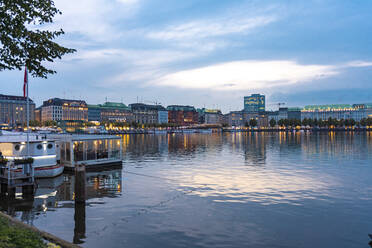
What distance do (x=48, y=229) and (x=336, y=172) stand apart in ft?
118

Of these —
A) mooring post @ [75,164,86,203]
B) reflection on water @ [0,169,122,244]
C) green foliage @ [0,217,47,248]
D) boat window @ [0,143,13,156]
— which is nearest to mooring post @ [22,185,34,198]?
reflection on water @ [0,169,122,244]

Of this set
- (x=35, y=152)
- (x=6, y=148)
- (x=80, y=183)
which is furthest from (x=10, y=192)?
(x=6, y=148)

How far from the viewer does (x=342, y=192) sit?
31.8m

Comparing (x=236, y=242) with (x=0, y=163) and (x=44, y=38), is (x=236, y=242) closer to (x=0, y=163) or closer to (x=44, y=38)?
(x=44, y=38)

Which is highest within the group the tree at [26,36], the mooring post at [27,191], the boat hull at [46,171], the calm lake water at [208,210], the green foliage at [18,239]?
the tree at [26,36]

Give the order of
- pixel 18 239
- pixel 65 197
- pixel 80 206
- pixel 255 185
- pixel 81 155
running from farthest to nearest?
pixel 81 155 → pixel 255 185 → pixel 65 197 → pixel 80 206 → pixel 18 239

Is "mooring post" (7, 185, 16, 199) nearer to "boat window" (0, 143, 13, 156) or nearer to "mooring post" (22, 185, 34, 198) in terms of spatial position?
"mooring post" (22, 185, 34, 198)

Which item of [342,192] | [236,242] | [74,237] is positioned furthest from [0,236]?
[342,192]

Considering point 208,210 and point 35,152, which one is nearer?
point 208,210

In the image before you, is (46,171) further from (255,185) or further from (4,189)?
(255,185)

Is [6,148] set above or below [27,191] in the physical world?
above

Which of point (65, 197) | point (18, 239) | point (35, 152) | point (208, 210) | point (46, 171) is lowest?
point (208, 210)

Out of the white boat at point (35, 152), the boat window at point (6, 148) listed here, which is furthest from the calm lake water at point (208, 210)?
the boat window at point (6, 148)

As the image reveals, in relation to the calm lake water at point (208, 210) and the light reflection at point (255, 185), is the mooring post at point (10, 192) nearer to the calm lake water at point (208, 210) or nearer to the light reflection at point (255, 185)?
the calm lake water at point (208, 210)
